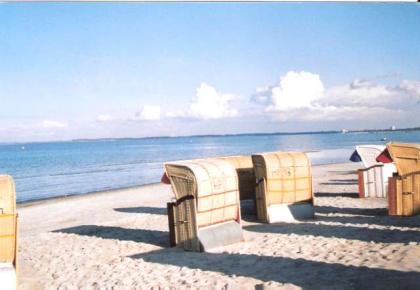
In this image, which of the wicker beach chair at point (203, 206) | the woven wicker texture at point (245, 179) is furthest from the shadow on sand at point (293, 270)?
the woven wicker texture at point (245, 179)

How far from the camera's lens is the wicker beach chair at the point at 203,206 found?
35.6 feet

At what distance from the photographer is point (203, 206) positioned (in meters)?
10.9

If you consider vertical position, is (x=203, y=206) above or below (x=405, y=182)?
below

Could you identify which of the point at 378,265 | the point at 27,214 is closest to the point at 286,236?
the point at 378,265

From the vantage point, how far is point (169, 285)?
8367mm

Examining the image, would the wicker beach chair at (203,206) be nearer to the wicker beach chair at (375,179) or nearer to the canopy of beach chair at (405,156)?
the canopy of beach chair at (405,156)

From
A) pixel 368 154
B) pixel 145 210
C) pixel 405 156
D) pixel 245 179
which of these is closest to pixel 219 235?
pixel 245 179

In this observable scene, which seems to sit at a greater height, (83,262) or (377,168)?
(377,168)

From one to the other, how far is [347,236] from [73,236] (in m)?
8.79

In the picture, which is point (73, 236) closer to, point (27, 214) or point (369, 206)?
point (27, 214)

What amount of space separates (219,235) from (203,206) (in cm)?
92

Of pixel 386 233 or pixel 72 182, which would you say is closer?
pixel 386 233

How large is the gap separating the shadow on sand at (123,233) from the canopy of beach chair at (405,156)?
738 centimetres

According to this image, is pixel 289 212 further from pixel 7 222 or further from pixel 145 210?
pixel 7 222
